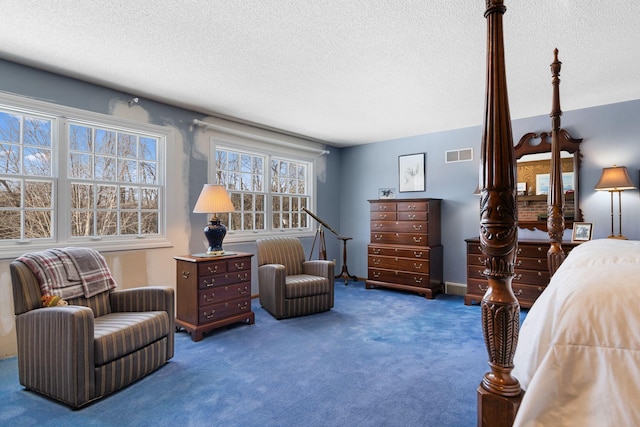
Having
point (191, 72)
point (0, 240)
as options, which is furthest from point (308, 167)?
point (0, 240)

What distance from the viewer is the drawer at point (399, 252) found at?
15.7ft

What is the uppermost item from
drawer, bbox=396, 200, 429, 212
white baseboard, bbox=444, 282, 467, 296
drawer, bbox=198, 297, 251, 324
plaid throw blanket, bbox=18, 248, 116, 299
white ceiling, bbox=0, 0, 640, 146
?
white ceiling, bbox=0, 0, 640, 146

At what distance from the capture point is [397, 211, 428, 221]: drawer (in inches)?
190

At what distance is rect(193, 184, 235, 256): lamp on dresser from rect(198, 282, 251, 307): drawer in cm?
37

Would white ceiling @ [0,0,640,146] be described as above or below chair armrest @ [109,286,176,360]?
above

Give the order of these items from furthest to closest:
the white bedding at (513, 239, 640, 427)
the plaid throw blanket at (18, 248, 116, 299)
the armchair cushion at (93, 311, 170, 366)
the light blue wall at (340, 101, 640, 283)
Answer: the light blue wall at (340, 101, 640, 283)
the plaid throw blanket at (18, 248, 116, 299)
the armchair cushion at (93, 311, 170, 366)
the white bedding at (513, 239, 640, 427)

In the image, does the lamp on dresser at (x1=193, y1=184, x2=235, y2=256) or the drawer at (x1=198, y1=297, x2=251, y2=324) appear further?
the lamp on dresser at (x1=193, y1=184, x2=235, y2=256)

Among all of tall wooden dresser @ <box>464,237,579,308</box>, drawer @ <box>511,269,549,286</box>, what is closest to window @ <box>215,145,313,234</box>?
tall wooden dresser @ <box>464,237,579,308</box>

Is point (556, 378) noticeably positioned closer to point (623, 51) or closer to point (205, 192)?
point (623, 51)

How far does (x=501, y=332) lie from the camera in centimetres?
99

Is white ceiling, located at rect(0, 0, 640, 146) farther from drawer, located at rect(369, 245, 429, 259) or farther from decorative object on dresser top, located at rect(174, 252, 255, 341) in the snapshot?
drawer, located at rect(369, 245, 429, 259)

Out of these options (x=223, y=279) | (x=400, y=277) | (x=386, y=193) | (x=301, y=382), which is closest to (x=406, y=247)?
(x=400, y=277)

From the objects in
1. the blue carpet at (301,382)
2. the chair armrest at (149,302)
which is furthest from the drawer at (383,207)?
the chair armrest at (149,302)

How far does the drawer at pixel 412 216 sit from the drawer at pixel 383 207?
5.7 inches
